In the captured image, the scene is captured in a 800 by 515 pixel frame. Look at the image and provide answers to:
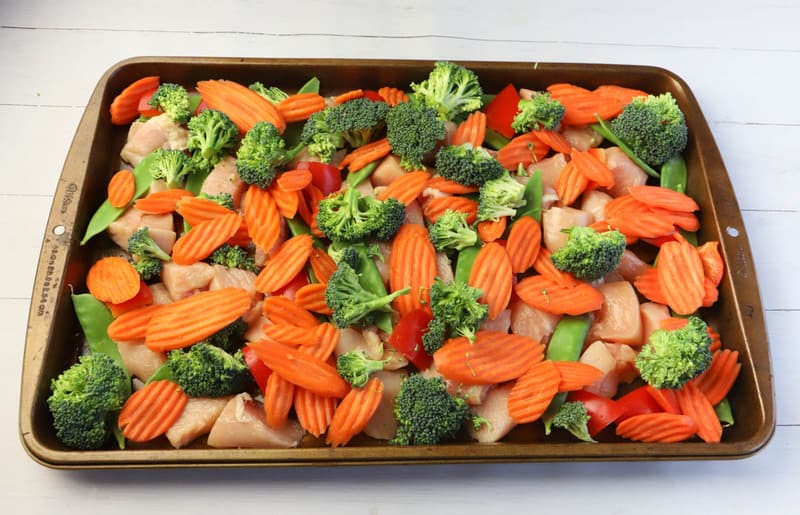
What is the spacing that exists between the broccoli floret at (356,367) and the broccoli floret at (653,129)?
1.43 meters

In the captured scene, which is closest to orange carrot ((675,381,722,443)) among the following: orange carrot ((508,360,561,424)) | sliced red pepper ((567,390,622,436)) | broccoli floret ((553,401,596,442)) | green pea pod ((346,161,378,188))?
sliced red pepper ((567,390,622,436))

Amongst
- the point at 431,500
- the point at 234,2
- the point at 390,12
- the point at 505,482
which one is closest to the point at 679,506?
the point at 505,482

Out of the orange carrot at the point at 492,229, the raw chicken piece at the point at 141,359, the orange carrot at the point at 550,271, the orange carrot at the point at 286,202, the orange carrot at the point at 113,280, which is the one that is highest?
the orange carrot at the point at 492,229

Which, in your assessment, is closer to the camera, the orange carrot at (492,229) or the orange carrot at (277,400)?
the orange carrot at (277,400)

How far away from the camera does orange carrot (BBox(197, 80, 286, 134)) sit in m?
2.87

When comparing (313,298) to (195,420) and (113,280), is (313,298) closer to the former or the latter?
(195,420)

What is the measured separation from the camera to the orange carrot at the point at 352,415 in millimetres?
2314

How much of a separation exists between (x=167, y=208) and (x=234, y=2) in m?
1.52

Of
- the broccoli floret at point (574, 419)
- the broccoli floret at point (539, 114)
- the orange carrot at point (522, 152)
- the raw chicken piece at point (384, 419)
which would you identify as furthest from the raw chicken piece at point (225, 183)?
the broccoli floret at point (574, 419)

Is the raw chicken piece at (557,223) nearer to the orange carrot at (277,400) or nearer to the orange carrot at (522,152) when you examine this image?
the orange carrot at (522,152)

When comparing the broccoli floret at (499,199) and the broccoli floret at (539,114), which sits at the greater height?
the broccoli floret at (539,114)

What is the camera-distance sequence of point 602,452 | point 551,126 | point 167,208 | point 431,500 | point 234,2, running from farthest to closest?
1. point 234,2
2. point 551,126
3. point 167,208
4. point 431,500
5. point 602,452

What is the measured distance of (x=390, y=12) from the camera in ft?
12.2

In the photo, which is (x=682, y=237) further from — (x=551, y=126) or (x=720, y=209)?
(x=551, y=126)
